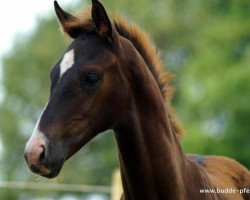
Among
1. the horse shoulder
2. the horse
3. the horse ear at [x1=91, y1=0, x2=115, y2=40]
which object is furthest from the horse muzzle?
the horse shoulder

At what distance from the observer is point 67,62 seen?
13.6 ft

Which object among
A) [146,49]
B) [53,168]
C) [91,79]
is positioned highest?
[91,79]

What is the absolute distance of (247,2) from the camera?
851 inches

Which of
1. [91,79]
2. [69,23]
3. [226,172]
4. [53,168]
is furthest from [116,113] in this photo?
[226,172]

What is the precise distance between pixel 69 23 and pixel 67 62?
43 centimetres

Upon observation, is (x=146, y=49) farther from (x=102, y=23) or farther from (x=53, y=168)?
(x=53, y=168)

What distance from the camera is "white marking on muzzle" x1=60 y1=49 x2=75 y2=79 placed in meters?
4.11

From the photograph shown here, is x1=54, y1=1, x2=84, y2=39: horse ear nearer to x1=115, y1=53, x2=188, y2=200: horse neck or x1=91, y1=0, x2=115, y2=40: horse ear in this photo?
x1=91, y1=0, x2=115, y2=40: horse ear

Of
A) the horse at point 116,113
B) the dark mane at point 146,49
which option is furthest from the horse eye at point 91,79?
the dark mane at point 146,49

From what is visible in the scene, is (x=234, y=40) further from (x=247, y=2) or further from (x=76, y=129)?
(x=76, y=129)

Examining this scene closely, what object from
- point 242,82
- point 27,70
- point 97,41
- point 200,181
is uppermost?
point 97,41

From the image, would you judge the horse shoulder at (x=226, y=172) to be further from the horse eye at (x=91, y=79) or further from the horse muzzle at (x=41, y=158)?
the horse muzzle at (x=41, y=158)

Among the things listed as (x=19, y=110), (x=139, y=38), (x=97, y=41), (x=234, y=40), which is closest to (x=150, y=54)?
(x=139, y=38)

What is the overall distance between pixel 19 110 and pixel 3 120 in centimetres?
125
